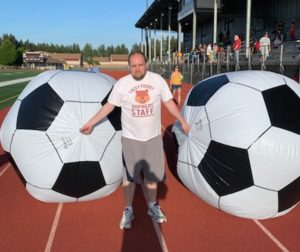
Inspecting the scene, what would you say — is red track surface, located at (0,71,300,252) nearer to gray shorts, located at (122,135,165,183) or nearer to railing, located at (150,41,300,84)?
gray shorts, located at (122,135,165,183)

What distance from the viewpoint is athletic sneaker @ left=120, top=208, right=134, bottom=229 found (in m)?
4.21

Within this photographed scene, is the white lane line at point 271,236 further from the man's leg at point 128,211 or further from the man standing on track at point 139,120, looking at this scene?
the man's leg at point 128,211

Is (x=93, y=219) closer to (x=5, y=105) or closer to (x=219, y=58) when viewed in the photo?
(x=5, y=105)

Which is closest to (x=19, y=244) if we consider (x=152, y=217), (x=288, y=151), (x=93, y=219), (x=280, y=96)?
(x=93, y=219)

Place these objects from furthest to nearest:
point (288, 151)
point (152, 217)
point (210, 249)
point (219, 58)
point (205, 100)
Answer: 1. point (219, 58)
2. point (205, 100)
3. point (152, 217)
4. point (288, 151)
5. point (210, 249)

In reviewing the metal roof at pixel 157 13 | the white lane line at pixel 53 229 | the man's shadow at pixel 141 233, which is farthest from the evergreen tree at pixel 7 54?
the man's shadow at pixel 141 233

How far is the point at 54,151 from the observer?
454cm

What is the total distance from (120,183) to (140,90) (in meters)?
1.74

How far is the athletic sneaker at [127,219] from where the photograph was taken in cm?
421

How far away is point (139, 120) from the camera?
4.02m

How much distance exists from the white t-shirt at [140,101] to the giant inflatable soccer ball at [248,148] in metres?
0.77

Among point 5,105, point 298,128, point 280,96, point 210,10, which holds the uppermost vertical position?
point 210,10

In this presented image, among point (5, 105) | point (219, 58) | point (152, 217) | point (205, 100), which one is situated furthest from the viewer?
point (219, 58)

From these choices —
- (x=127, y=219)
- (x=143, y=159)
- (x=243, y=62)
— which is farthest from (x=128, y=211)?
(x=243, y=62)
